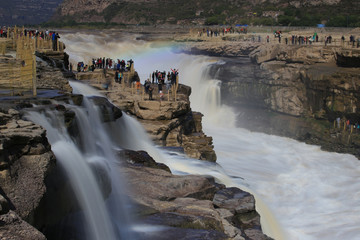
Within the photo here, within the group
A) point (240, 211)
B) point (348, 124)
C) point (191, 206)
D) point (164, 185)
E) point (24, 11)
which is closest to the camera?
point (191, 206)

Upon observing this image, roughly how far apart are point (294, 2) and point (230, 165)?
61.3m

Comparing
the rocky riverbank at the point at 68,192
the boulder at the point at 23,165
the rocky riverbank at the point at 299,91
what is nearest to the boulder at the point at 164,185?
the rocky riverbank at the point at 68,192

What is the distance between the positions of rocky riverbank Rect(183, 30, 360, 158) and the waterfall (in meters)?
21.4

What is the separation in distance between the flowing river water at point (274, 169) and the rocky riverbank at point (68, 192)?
202 centimetres

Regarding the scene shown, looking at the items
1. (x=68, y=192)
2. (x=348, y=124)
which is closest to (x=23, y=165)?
(x=68, y=192)

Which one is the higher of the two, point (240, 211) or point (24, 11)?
point (24, 11)

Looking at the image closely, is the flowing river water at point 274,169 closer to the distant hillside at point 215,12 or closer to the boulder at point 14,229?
the boulder at point 14,229

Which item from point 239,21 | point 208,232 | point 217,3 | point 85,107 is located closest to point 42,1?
point 217,3

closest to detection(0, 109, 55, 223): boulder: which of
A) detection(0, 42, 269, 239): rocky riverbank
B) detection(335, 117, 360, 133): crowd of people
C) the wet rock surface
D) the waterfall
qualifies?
detection(0, 42, 269, 239): rocky riverbank

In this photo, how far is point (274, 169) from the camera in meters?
27.3

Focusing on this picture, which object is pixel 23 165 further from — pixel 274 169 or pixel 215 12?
pixel 215 12

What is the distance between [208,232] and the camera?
12.8m

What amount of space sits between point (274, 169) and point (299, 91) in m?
12.1

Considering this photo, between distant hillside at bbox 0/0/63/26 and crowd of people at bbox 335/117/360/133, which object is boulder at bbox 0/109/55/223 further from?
distant hillside at bbox 0/0/63/26
